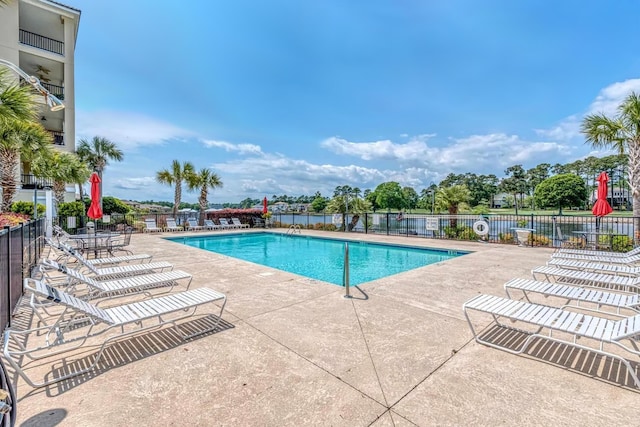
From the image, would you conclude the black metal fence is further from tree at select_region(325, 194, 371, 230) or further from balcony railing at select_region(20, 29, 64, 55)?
balcony railing at select_region(20, 29, 64, 55)

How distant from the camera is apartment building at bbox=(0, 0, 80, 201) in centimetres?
1681

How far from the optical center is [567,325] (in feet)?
8.50

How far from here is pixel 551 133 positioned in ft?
72.3

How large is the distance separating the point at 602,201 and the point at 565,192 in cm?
4933

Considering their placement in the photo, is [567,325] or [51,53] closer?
[567,325]

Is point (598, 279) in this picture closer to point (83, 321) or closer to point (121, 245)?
A: point (83, 321)

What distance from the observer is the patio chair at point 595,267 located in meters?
4.98

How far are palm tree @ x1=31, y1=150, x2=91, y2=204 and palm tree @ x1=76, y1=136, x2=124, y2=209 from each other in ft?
14.9

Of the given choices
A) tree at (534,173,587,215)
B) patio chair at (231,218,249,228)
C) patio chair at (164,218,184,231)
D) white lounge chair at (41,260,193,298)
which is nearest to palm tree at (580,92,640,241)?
white lounge chair at (41,260,193,298)

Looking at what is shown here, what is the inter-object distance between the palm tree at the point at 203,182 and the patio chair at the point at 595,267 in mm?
19473

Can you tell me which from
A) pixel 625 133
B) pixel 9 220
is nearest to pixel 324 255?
pixel 9 220

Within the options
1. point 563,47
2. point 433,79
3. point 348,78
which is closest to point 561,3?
Result: point 563,47

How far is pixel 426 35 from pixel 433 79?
2.41 meters

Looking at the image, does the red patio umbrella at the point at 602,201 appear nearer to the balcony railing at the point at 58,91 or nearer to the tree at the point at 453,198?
the tree at the point at 453,198
